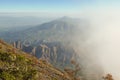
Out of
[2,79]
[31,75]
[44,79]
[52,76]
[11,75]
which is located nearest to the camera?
[2,79]

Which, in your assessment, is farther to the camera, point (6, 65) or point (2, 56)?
point (2, 56)

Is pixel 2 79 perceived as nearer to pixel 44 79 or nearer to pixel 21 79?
pixel 21 79

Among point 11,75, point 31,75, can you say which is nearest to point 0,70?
point 11,75

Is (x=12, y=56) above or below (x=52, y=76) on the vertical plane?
above

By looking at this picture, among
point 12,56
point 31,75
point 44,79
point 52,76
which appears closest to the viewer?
point 31,75

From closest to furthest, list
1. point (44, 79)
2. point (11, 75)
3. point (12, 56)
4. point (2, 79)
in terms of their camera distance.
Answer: point (2, 79) < point (11, 75) < point (12, 56) < point (44, 79)

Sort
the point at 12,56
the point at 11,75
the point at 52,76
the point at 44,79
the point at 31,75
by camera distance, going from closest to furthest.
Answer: the point at 11,75 → the point at 31,75 → the point at 12,56 → the point at 44,79 → the point at 52,76

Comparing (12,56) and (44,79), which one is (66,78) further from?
(12,56)

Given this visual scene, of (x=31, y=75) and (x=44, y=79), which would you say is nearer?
(x=31, y=75)

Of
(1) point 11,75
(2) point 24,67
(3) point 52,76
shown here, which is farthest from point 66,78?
(1) point 11,75
